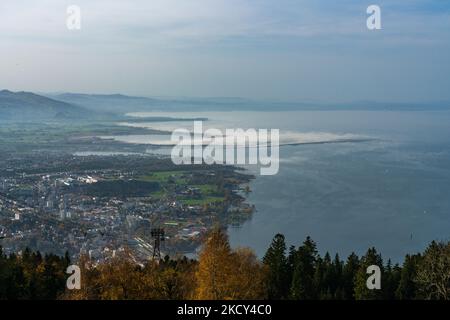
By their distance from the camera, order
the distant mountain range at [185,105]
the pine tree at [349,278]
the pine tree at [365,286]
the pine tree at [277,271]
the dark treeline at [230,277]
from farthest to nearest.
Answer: the distant mountain range at [185,105] → the pine tree at [349,278] → the pine tree at [277,271] → the pine tree at [365,286] → the dark treeline at [230,277]

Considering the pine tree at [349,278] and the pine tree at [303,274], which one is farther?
the pine tree at [349,278]

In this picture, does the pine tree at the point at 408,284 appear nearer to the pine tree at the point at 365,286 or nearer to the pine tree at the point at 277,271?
the pine tree at the point at 365,286

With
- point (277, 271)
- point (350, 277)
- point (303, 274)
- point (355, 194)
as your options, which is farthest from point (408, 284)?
point (355, 194)

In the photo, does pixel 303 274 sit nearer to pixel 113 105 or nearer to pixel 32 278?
pixel 32 278

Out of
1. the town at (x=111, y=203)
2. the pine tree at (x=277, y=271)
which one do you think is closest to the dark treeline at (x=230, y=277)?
the pine tree at (x=277, y=271)

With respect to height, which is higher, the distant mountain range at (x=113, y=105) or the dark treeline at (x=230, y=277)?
the distant mountain range at (x=113, y=105)

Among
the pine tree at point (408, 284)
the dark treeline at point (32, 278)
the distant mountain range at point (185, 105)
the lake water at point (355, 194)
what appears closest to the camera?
the dark treeline at point (32, 278)
